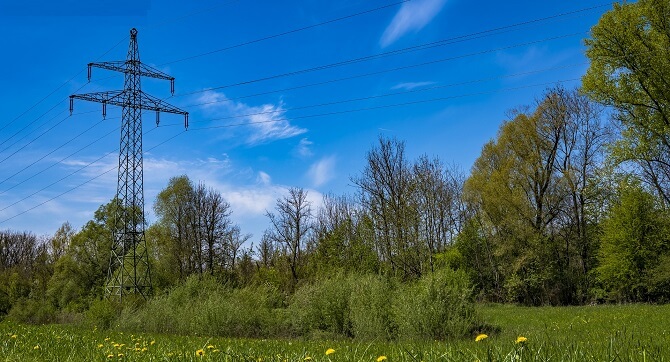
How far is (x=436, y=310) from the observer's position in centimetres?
1451

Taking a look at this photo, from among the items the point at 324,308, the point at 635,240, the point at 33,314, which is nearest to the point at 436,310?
the point at 324,308

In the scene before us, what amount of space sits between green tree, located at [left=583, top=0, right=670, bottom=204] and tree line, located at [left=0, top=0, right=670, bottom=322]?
0.19 ft

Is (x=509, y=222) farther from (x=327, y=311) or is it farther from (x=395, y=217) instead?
(x=327, y=311)

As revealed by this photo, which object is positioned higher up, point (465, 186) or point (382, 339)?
point (465, 186)

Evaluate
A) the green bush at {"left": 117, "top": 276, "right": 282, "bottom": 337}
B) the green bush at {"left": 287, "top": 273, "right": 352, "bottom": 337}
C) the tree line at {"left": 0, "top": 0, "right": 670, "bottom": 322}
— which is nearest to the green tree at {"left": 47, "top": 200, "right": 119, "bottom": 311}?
the tree line at {"left": 0, "top": 0, "right": 670, "bottom": 322}

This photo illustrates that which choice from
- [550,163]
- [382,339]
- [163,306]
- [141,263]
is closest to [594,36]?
[550,163]

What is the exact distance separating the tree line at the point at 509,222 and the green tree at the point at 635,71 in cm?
6

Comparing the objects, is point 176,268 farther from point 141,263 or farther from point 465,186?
point 465,186

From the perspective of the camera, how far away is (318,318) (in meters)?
18.4

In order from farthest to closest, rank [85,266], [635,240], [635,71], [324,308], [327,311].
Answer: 1. [85,266]
2. [635,240]
3. [635,71]
4. [324,308]
5. [327,311]

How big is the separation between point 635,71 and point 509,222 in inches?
672

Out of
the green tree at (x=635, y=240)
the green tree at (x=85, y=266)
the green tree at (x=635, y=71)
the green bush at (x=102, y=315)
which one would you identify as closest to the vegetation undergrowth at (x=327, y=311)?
the green bush at (x=102, y=315)

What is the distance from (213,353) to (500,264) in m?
37.8

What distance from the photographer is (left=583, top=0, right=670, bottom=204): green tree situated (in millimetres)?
23000
